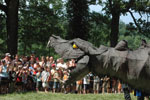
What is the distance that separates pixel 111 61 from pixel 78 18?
26571 mm

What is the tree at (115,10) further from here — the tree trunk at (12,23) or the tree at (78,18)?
the tree trunk at (12,23)

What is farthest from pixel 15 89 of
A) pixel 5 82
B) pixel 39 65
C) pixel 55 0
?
pixel 55 0

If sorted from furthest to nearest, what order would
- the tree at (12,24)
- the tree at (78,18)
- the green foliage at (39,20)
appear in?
the tree at (78,18) → the green foliage at (39,20) → the tree at (12,24)

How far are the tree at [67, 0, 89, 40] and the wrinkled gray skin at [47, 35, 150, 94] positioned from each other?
26.1m

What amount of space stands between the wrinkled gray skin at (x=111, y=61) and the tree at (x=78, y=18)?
2610 centimetres

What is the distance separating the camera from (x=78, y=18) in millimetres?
28172

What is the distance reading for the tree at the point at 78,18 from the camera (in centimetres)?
2788

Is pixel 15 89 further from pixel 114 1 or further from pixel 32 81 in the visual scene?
pixel 114 1

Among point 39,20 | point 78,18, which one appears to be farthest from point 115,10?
point 39,20

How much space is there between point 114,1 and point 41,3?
796cm

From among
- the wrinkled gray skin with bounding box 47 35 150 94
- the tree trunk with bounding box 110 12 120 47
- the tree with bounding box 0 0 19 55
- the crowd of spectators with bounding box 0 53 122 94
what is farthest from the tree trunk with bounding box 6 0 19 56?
the wrinkled gray skin with bounding box 47 35 150 94

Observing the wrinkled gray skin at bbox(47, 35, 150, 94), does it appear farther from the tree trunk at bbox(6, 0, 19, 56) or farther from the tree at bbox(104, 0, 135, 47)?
the tree at bbox(104, 0, 135, 47)

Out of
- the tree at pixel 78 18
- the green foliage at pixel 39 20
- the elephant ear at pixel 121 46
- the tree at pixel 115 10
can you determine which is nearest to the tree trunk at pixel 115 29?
the tree at pixel 115 10

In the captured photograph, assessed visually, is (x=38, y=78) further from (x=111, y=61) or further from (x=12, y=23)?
(x=111, y=61)
